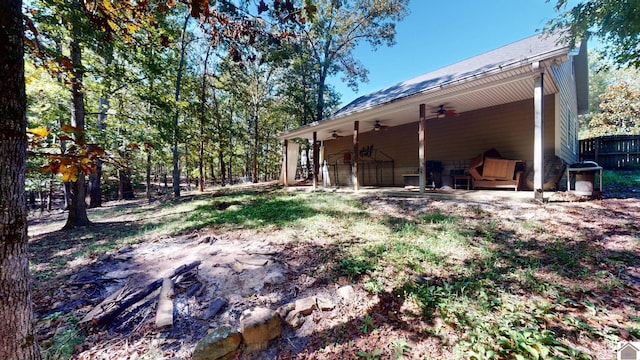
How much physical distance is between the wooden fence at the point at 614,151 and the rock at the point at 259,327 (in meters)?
15.2

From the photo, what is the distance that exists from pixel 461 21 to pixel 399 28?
4.08m

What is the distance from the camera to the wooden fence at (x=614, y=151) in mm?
9883

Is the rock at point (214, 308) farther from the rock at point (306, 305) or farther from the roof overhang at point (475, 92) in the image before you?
the roof overhang at point (475, 92)

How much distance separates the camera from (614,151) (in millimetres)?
10273

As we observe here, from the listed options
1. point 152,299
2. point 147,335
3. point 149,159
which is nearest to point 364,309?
point 147,335

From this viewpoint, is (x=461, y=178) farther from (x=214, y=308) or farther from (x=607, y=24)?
(x=214, y=308)

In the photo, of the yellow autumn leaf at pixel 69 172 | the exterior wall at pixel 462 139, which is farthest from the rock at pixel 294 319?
the exterior wall at pixel 462 139

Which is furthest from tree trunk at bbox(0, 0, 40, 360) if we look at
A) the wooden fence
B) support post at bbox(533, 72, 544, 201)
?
the wooden fence

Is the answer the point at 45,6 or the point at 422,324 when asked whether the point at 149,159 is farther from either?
the point at 422,324

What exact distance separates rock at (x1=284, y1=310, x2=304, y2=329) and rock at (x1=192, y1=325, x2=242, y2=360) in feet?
1.46

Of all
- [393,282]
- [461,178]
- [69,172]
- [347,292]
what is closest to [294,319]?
[347,292]

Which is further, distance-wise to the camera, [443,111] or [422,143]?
[443,111]

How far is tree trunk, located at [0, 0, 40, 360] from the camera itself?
1189 millimetres

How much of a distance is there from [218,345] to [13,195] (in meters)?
1.66
